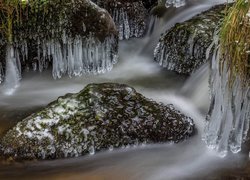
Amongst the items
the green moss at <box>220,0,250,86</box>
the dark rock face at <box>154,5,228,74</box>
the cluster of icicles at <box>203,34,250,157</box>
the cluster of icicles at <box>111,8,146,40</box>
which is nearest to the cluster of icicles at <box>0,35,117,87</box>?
the dark rock face at <box>154,5,228,74</box>

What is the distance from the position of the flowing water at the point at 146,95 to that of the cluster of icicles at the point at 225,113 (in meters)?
0.13

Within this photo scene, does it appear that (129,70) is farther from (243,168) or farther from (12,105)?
(243,168)

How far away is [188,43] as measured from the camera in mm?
6629

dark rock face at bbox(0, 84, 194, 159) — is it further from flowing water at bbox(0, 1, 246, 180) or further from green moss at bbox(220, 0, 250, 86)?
green moss at bbox(220, 0, 250, 86)

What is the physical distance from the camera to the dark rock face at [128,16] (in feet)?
25.5

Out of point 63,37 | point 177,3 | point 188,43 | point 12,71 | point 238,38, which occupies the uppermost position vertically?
point 238,38

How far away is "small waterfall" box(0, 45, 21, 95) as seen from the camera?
20.4 ft

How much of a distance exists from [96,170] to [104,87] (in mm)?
1087

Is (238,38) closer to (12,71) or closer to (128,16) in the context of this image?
(12,71)

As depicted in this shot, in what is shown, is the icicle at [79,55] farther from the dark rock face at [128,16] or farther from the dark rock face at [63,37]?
the dark rock face at [128,16]

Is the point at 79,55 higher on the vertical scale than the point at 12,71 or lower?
higher

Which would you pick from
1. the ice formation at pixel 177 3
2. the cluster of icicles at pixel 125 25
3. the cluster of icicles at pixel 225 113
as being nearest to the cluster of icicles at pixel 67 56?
the cluster of icicles at pixel 125 25

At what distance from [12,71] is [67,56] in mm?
829

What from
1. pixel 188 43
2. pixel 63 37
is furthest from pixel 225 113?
pixel 63 37
